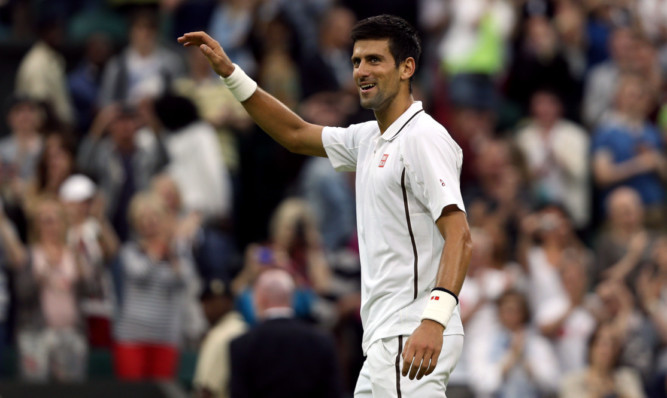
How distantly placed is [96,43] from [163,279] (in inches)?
172

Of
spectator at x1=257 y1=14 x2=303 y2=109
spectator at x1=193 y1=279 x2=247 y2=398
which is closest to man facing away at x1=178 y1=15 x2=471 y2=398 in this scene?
spectator at x1=193 y1=279 x2=247 y2=398

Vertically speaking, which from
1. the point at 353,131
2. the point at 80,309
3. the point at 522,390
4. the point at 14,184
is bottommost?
the point at 522,390

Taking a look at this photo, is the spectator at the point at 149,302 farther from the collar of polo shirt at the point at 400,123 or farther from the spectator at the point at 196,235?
the collar of polo shirt at the point at 400,123

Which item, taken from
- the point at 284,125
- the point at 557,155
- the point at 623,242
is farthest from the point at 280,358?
the point at 557,155

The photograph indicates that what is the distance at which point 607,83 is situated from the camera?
16.0m

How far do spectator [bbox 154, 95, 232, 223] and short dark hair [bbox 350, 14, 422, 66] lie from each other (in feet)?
24.6

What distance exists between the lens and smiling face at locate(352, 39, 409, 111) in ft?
19.7

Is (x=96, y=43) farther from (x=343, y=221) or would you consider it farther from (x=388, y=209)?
(x=388, y=209)

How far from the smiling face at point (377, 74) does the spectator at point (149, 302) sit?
5927mm

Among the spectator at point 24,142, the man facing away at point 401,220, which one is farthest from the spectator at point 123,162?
the man facing away at point 401,220

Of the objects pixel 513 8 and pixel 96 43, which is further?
pixel 513 8

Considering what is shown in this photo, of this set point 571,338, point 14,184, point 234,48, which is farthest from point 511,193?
point 14,184

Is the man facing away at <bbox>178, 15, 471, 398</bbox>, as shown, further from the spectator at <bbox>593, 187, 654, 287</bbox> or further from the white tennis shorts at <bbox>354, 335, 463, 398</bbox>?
the spectator at <bbox>593, 187, 654, 287</bbox>

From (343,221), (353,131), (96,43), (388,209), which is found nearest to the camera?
(388,209)
